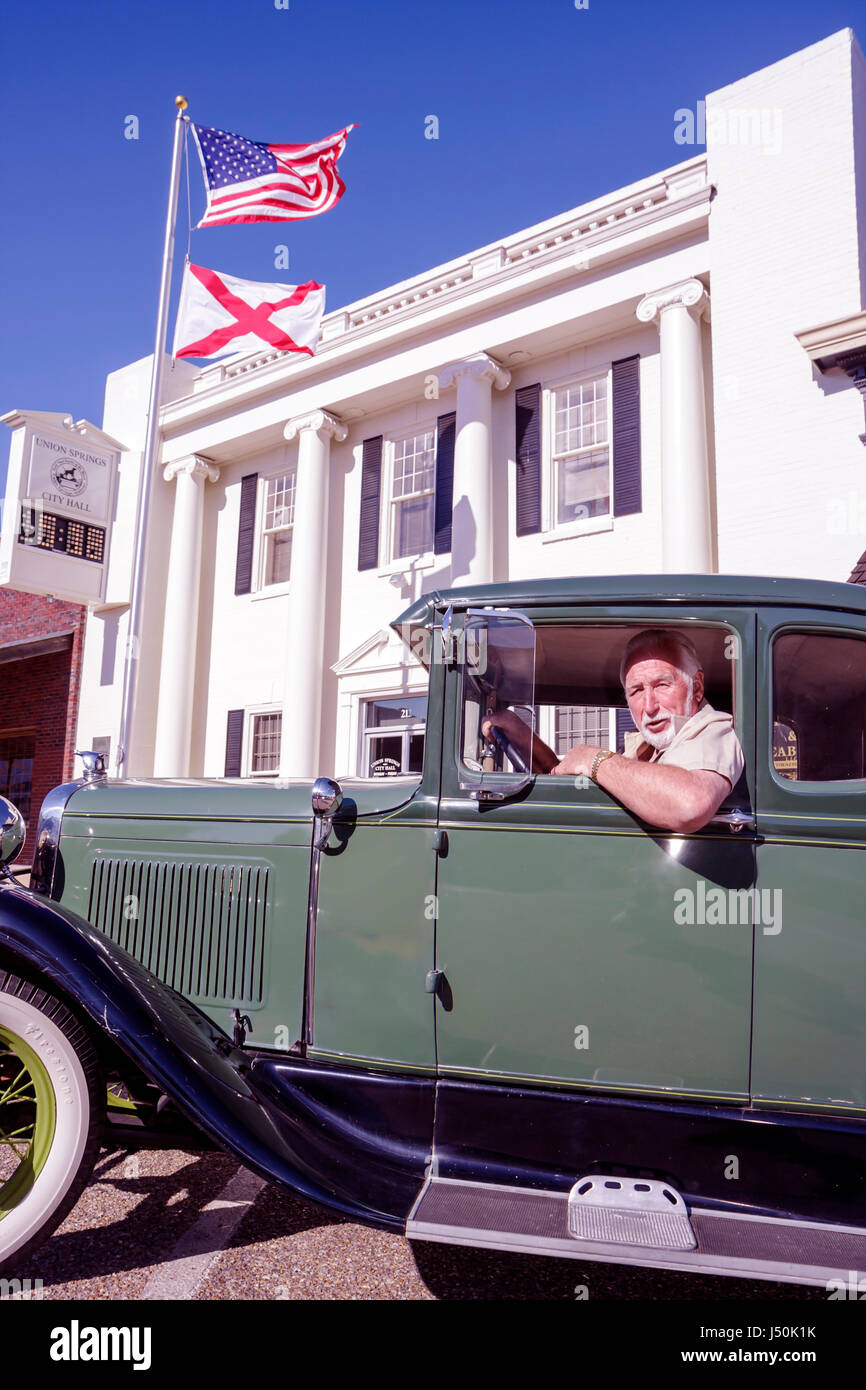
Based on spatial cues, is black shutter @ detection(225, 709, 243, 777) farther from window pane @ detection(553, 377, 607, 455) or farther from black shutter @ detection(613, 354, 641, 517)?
black shutter @ detection(613, 354, 641, 517)

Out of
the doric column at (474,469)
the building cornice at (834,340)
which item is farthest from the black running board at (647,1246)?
the doric column at (474,469)

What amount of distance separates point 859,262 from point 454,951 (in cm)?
874

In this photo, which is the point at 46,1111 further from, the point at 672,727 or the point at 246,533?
the point at 246,533

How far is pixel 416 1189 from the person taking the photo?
2439 mm

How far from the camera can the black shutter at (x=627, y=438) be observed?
1023cm

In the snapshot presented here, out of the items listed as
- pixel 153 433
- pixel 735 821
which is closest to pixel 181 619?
pixel 153 433

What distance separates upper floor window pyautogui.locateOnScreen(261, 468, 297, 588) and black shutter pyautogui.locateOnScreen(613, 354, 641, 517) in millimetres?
5092

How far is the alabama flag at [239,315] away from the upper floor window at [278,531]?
343cm

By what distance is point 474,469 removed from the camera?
11070 mm

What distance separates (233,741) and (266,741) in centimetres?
57

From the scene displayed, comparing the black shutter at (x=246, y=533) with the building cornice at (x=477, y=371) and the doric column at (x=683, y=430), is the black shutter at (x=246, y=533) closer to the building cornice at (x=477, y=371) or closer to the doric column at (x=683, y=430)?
the building cornice at (x=477, y=371)

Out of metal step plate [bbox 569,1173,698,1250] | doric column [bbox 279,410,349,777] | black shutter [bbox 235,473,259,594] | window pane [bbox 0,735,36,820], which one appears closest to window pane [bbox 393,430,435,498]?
doric column [bbox 279,410,349,777]
